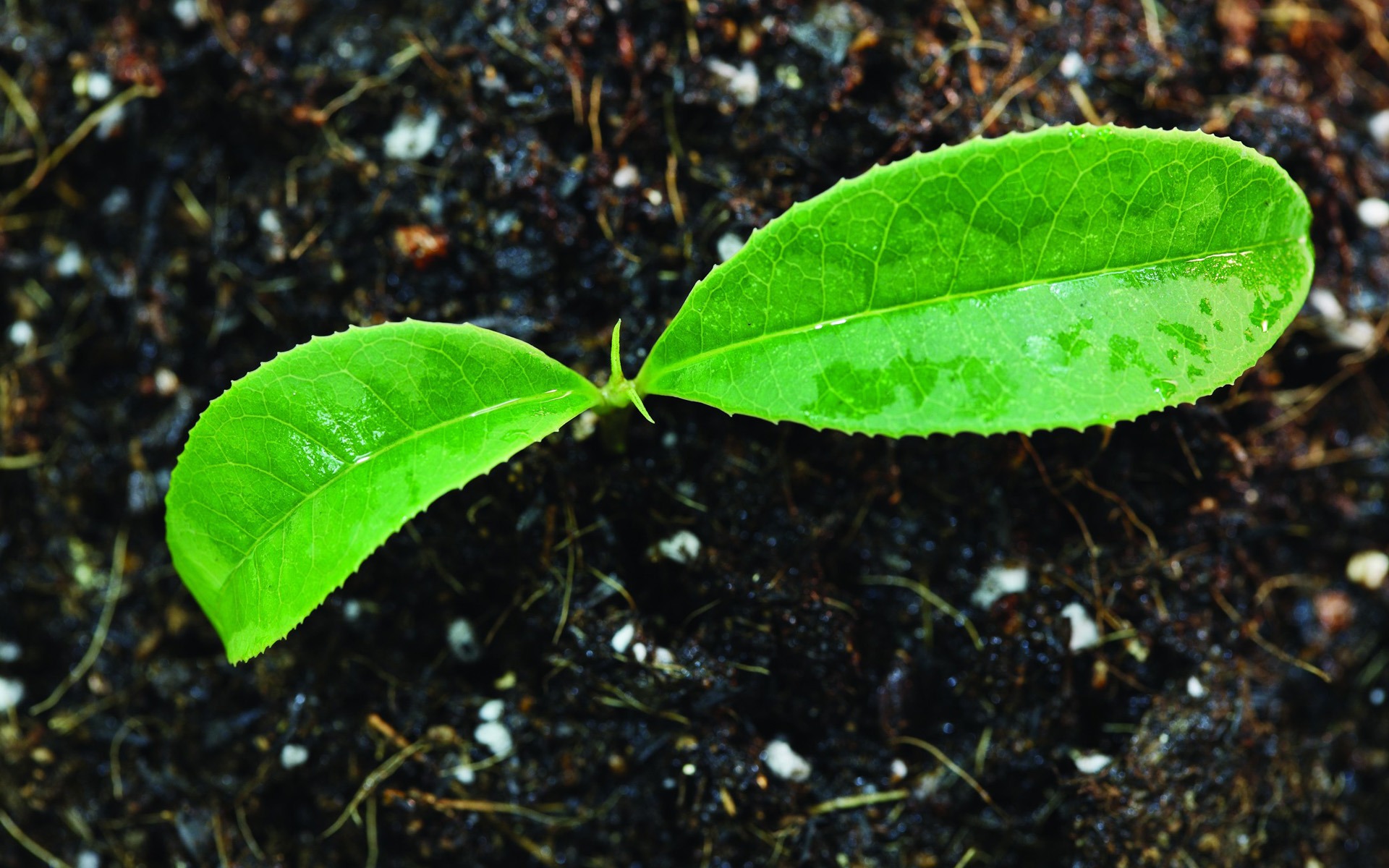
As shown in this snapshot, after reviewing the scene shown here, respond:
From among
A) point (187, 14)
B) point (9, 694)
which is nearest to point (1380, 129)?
point (187, 14)

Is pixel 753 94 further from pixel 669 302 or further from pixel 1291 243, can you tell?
pixel 1291 243

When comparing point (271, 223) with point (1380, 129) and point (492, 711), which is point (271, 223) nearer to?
point (492, 711)

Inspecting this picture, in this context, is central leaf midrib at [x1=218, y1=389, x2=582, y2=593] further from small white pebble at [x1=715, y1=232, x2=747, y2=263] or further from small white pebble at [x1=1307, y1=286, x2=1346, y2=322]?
small white pebble at [x1=1307, y1=286, x2=1346, y2=322]

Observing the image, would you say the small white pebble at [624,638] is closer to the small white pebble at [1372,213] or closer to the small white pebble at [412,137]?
the small white pebble at [412,137]

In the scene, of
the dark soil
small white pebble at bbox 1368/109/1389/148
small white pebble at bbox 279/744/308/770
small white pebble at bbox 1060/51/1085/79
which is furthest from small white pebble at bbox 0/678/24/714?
small white pebble at bbox 1368/109/1389/148

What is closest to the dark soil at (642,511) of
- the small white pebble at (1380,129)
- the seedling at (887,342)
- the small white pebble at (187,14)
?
the small white pebble at (187,14)

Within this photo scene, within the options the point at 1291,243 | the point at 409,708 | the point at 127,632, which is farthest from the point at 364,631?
the point at 1291,243
